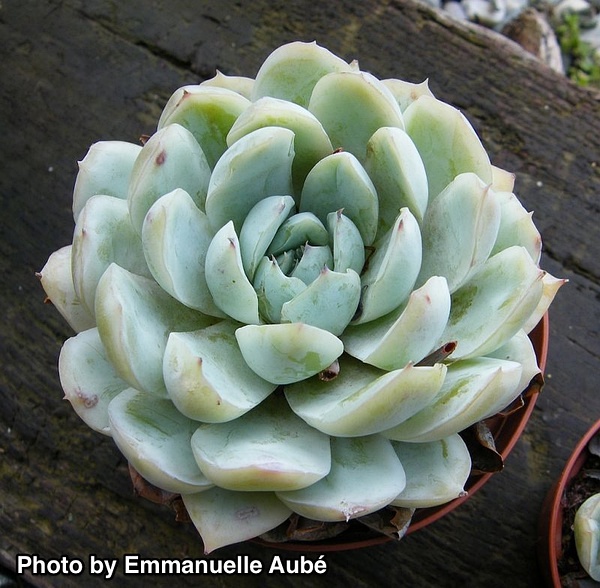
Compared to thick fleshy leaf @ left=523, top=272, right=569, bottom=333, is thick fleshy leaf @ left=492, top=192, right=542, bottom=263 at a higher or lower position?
higher

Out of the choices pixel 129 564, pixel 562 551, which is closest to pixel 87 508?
pixel 129 564

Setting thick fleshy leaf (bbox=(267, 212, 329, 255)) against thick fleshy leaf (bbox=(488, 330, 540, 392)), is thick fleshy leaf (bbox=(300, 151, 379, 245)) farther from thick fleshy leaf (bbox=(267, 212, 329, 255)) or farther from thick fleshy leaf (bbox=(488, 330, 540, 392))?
thick fleshy leaf (bbox=(488, 330, 540, 392))

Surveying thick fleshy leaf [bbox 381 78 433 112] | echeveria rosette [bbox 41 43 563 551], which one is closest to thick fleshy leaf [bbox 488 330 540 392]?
echeveria rosette [bbox 41 43 563 551]

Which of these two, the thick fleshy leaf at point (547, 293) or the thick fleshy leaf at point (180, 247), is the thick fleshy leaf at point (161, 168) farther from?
the thick fleshy leaf at point (547, 293)

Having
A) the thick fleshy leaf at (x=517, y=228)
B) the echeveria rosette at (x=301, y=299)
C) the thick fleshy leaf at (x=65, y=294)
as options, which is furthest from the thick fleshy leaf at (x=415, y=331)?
the thick fleshy leaf at (x=65, y=294)

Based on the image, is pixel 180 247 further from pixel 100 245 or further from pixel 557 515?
pixel 557 515

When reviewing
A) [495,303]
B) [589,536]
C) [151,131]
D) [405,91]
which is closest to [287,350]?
[495,303]
